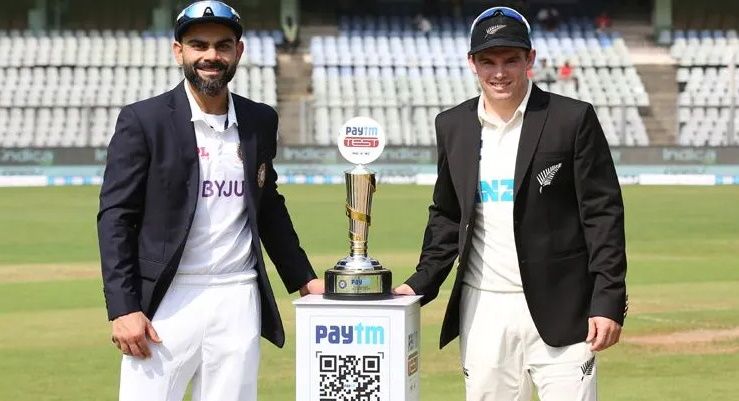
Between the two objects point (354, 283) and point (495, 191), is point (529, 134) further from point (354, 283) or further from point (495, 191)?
point (354, 283)

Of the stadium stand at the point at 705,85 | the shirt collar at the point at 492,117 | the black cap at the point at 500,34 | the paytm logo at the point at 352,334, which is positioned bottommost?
the paytm logo at the point at 352,334

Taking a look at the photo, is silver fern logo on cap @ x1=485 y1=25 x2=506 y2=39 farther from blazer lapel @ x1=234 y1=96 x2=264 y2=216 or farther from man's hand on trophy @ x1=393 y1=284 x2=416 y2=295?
man's hand on trophy @ x1=393 y1=284 x2=416 y2=295

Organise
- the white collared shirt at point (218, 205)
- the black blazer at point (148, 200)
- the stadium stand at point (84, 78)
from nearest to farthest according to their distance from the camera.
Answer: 1. the black blazer at point (148, 200)
2. the white collared shirt at point (218, 205)
3. the stadium stand at point (84, 78)

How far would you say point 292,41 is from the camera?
41125 millimetres

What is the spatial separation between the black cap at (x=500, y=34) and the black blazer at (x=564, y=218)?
247 millimetres

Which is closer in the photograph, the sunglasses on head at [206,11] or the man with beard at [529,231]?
the sunglasses on head at [206,11]

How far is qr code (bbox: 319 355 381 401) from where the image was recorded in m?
5.27

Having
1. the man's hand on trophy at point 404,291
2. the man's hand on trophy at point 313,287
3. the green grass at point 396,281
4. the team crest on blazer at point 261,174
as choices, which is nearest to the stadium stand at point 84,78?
the green grass at point 396,281

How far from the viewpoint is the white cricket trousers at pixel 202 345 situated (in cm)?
511

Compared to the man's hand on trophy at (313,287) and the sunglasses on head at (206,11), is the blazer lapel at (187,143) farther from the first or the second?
the man's hand on trophy at (313,287)

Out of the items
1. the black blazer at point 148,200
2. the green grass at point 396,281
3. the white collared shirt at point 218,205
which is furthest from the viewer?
the green grass at point 396,281

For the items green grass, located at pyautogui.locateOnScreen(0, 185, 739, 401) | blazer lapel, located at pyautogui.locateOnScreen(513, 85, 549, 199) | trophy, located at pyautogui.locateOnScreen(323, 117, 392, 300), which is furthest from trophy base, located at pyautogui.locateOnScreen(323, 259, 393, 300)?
green grass, located at pyautogui.locateOnScreen(0, 185, 739, 401)

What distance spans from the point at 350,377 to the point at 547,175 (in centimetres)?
101

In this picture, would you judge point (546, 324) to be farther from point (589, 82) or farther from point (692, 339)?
point (589, 82)
